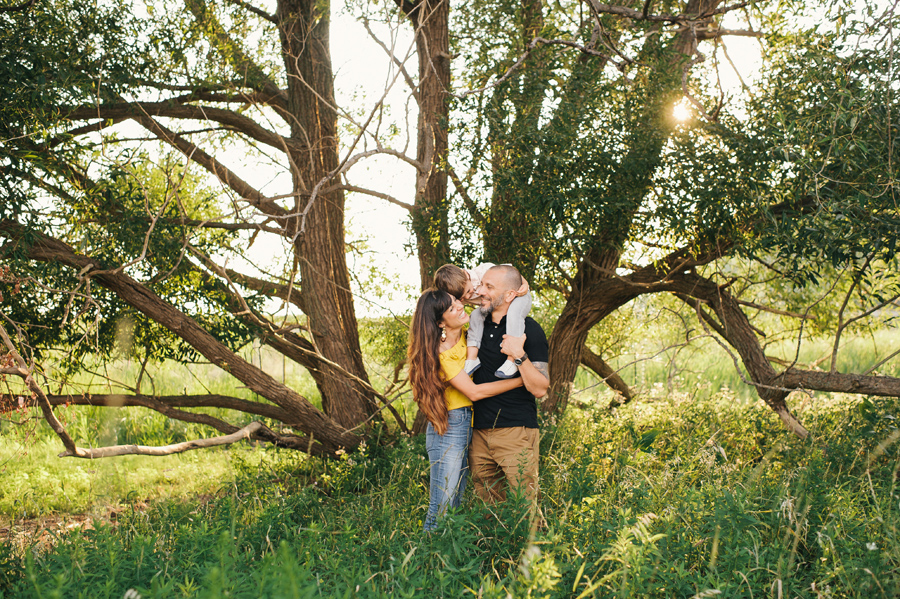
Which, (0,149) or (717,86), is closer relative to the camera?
(0,149)

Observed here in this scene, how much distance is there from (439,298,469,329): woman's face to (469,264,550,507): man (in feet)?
0.85

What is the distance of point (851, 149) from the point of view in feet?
12.9

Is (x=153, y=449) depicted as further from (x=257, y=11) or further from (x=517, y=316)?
(x=257, y=11)

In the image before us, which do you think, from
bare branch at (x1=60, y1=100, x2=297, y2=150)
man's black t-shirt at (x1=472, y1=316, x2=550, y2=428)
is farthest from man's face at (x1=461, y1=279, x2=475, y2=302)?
bare branch at (x1=60, y1=100, x2=297, y2=150)

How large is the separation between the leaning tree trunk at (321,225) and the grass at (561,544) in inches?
72.8

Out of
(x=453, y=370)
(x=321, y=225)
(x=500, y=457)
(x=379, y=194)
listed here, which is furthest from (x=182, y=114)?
(x=500, y=457)

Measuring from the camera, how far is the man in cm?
381

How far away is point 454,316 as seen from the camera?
3926 millimetres

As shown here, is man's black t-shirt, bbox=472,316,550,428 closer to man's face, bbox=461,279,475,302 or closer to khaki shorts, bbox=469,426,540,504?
khaki shorts, bbox=469,426,540,504

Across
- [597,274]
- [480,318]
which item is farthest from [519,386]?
[597,274]

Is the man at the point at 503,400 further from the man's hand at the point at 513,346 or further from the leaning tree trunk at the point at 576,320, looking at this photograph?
the leaning tree trunk at the point at 576,320

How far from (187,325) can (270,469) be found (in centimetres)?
165

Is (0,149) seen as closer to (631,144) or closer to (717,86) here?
(631,144)

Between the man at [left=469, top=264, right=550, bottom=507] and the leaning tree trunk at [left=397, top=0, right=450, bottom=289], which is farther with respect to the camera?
the leaning tree trunk at [left=397, top=0, right=450, bottom=289]
